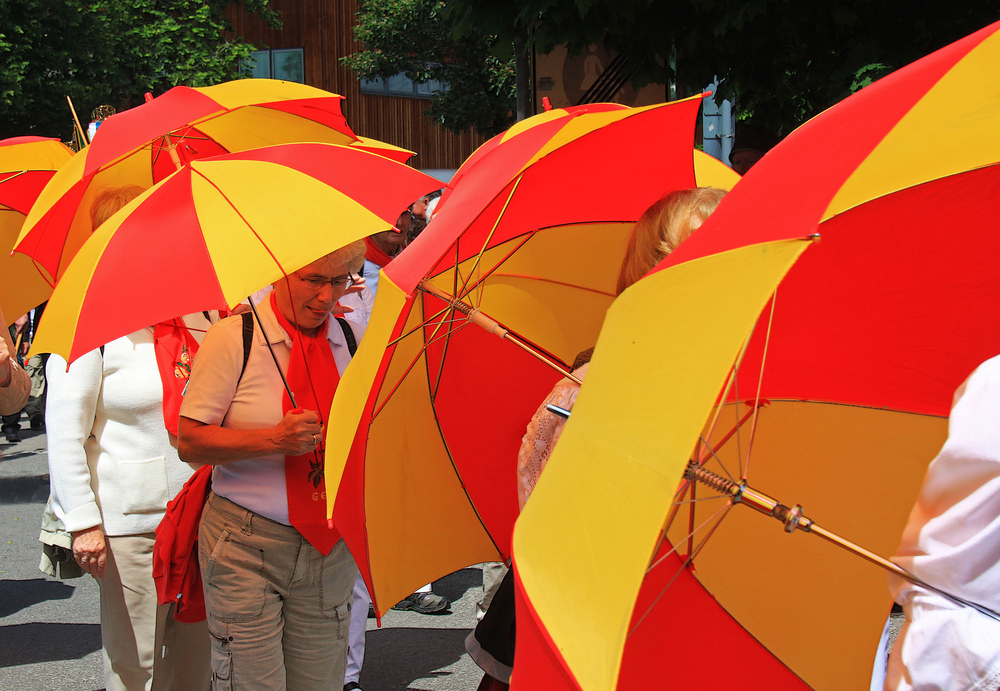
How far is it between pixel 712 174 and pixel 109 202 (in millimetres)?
2068

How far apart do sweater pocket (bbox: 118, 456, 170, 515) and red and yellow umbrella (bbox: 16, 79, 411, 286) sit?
2.76ft

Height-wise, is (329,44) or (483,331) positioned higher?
(329,44)

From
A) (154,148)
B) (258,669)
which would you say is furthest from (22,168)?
(258,669)

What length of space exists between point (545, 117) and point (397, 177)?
0.66 metres

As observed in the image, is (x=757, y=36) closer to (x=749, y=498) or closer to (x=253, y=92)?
(x=253, y=92)

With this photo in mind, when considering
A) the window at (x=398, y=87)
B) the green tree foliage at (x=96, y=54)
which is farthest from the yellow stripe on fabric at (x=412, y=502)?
the window at (x=398, y=87)

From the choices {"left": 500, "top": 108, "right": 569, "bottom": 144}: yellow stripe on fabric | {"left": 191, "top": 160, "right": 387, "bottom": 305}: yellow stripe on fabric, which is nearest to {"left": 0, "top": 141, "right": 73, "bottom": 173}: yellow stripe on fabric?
{"left": 191, "top": 160, "right": 387, "bottom": 305}: yellow stripe on fabric

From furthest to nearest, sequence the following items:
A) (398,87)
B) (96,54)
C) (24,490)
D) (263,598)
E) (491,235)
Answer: (398,87) < (96,54) < (24,490) < (263,598) < (491,235)

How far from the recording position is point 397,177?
2.74m

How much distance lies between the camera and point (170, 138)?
3.91 m

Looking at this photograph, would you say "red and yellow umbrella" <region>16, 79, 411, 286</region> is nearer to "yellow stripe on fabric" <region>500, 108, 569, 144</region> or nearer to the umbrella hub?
"yellow stripe on fabric" <region>500, 108, 569, 144</region>

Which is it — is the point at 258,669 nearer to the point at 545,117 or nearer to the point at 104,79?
the point at 545,117

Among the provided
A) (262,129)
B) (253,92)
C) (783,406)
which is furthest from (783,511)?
(262,129)

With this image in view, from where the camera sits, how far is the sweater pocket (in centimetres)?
333
